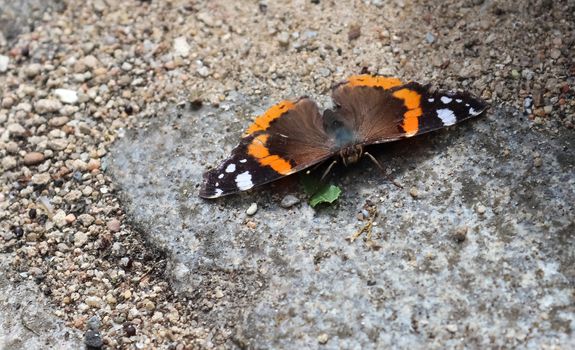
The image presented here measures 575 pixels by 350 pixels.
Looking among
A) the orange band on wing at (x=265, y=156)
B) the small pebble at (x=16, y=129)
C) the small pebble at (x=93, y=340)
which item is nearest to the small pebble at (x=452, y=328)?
the orange band on wing at (x=265, y=156)

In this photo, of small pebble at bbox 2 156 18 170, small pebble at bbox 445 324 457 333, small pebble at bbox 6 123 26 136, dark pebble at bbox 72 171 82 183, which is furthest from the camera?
small pebble at bbox 6 123 26 136

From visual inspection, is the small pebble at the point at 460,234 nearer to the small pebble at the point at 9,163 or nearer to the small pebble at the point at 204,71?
the small pebble at the point at 204,71

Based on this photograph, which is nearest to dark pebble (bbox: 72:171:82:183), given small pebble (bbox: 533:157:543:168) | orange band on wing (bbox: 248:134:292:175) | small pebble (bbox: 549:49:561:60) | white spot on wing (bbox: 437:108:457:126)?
orange band on wing (bbox: 248:134:292:175)

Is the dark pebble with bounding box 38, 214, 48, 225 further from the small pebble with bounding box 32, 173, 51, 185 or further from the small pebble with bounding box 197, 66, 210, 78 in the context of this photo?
the small pebble with bounding box 197, 66, 210, 78

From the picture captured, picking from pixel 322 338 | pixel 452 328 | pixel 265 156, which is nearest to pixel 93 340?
pixel 322 338

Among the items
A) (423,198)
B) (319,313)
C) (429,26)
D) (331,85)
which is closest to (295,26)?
(331,85)

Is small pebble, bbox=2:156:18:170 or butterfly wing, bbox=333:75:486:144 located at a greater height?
butterfly wing, bbox=333:75:486:144

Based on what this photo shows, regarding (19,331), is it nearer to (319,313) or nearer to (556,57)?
(319,313)
